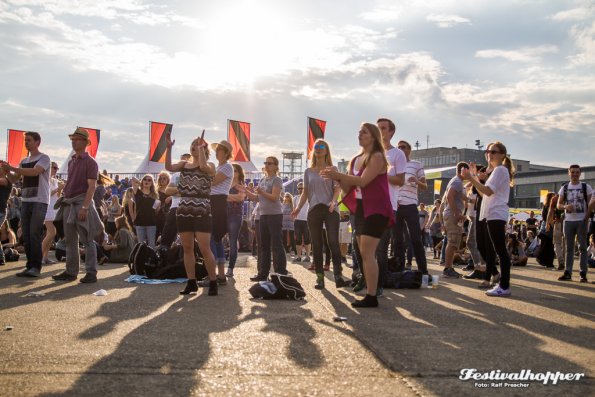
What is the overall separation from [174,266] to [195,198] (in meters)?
2.42

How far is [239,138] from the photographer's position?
27031mm

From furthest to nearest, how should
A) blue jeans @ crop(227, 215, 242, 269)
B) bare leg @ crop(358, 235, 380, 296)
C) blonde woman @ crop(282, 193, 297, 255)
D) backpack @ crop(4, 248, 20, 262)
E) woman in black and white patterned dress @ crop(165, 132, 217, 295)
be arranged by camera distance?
1. blonde woman @ crop(282, 193, 297, 255)
2. backpack @ crop(4, 248, 20, 262)
3. blue jeans @ crop(227, 215, 242, 269)
4. woman in black and white patterned dress @ crop(165, 132, 217, 295)
5. bare leg @ crop(358, 235, 380, 296)

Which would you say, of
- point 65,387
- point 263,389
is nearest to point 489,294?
point 263,389

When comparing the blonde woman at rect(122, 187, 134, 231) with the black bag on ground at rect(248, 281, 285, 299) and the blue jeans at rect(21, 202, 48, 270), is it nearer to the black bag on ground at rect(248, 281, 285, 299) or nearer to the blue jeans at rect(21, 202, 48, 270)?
the blue jeans at rect(21, 202, 48, 270)

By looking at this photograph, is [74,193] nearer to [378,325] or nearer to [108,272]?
[108,272]

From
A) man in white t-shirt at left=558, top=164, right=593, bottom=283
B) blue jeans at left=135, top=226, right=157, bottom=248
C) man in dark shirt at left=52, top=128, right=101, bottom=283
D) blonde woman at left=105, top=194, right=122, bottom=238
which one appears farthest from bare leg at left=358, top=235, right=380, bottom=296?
blonde woman at left=105, top=194, right=122, bottom=238

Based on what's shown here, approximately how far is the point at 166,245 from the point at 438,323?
5663mm

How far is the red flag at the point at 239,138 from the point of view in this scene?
88.1 ft

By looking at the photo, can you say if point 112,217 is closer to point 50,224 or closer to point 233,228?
point 50,224

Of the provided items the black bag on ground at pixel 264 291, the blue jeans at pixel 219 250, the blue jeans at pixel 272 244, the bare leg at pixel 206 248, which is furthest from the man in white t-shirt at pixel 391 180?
the blue jeans at pixel 219 250

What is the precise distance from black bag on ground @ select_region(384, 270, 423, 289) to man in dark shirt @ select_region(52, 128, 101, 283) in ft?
13.7

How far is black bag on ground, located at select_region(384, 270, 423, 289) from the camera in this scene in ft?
25.6

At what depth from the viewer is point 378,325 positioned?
4.72 metres

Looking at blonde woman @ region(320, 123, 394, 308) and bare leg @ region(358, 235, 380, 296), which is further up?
blonde woman @ region(320, 123, 394, 308)
